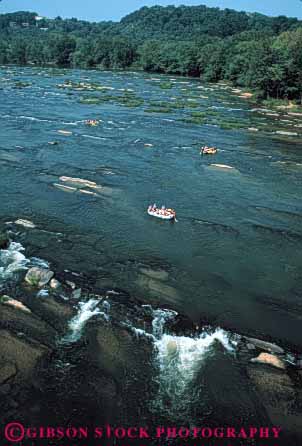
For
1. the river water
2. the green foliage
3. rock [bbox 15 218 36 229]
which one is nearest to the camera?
the green foliage

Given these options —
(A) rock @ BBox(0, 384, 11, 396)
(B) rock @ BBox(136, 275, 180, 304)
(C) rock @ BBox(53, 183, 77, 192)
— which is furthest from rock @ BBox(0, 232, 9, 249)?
(A) rock @ BBox(0, 384, 11, 396)

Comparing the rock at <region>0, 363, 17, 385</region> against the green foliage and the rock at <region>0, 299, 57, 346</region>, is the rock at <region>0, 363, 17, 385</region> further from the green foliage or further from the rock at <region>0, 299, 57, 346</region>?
the green foliage

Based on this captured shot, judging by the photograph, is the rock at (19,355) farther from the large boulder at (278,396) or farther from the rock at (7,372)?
the large boulder at (278,396)

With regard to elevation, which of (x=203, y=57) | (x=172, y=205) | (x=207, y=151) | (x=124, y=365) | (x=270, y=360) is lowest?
(x=124, y=365)

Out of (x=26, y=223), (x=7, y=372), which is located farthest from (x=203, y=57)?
(x=7, y=372)

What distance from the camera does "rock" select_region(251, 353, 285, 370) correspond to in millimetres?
20594

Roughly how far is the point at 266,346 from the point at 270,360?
3.71 feet

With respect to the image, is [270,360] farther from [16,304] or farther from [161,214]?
[161,214]

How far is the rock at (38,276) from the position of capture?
25562 mm

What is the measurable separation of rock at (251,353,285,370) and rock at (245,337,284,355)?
0.51m

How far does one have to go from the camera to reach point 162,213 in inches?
1411

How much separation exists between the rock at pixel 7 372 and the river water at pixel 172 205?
5.70 metres

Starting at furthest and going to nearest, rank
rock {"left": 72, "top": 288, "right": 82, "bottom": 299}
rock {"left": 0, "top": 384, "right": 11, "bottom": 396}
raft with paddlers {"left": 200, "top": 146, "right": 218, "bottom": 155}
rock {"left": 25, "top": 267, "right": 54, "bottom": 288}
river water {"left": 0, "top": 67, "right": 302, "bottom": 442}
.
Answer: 1. raft with paddlers {"left": 200, "top": 146, "right": 218, "bottom": 155}
2. river water {"left": 0, "top": 67, "right": 302, "bottom": 442}
3. rock {"left": 25, "top": 267, "right": 54, "bottom": 288}
4. rock {"left": 72, "top": 288, "right": 82, "bottom": 299}
5. rock {"left": 0, "top": 384, "right": 11, "bottom": 396}

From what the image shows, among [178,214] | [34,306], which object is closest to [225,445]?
[34,306]
